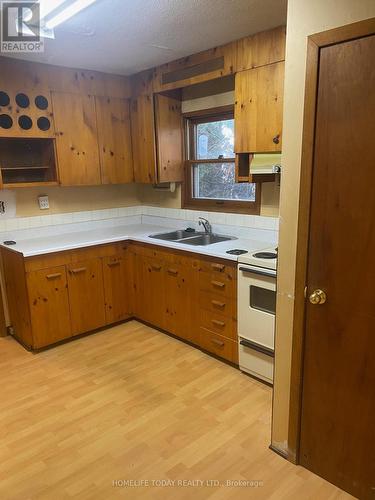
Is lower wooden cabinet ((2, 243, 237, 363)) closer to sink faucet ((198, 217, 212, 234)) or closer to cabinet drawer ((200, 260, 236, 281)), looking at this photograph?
cabinet drawer ((200, 260, 236, 281))

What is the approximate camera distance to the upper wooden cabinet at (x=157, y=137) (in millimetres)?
3572

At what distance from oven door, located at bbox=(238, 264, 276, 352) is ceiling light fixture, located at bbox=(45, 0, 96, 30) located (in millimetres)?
1822

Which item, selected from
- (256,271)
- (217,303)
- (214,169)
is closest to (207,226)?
(214,169)

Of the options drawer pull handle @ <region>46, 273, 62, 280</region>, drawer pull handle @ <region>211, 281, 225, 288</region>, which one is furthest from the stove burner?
drawer pull handle @ <region>46, 273, 62, 280</region>

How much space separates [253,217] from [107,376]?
5.80 feet

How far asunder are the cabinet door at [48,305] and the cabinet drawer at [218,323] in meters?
1.21

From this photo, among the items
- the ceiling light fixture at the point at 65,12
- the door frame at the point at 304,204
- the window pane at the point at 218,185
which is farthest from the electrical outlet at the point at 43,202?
the door frame at the point at 304,204

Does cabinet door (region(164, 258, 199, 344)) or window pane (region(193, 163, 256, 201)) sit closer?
cabinet door (region(164, 258, 199, 344))

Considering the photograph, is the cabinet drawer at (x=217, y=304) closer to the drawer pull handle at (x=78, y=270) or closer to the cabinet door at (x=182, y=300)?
the cabinet door at (x=182, y=300)

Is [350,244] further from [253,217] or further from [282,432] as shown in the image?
[253,217]

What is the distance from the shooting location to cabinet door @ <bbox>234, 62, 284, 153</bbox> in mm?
2510

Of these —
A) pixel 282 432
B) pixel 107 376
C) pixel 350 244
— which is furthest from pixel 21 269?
pixel 350 244

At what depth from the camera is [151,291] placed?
136 inches

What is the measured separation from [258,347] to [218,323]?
1.31 ft
